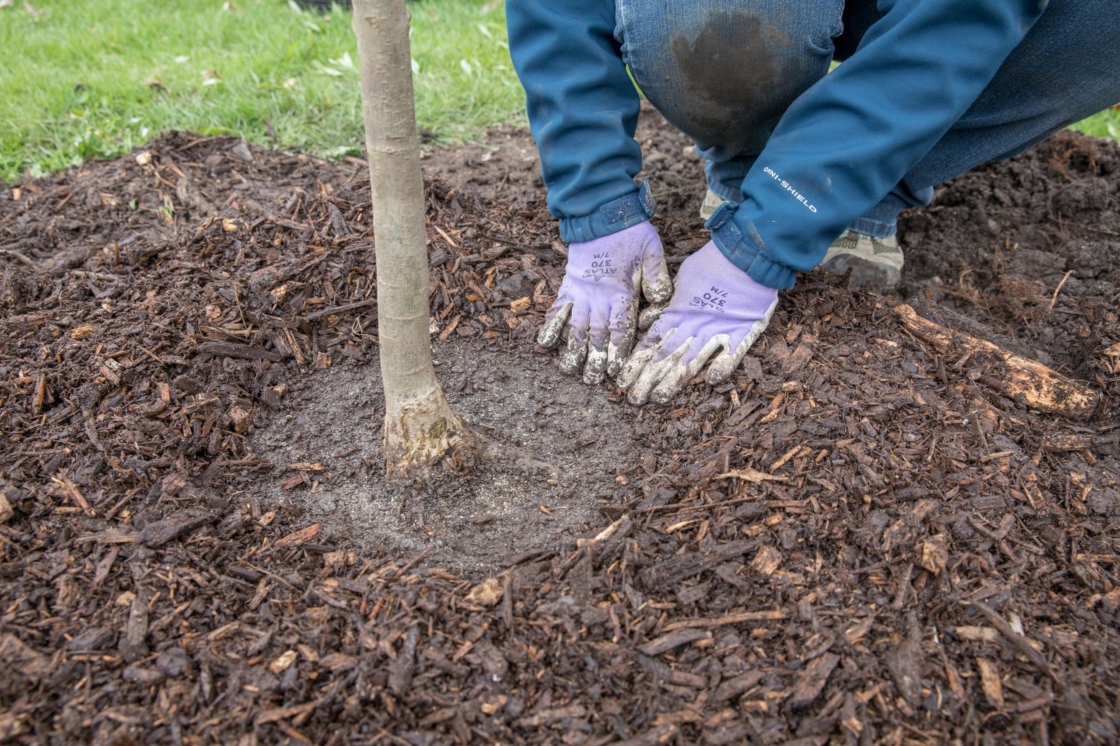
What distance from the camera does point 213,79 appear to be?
3.92 metres

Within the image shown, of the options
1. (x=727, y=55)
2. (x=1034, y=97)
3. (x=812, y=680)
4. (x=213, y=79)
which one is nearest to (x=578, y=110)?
(x=727, y=55)

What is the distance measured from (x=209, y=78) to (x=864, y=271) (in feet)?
11.1

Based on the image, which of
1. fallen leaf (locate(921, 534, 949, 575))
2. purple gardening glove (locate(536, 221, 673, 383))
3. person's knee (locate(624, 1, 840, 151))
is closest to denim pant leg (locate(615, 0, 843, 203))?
person's knee (locate(624, 1, 840, 151))

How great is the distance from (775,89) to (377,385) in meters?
1.54

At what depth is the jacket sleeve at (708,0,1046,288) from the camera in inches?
74.4

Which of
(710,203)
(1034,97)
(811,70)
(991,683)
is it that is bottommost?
(991,683)

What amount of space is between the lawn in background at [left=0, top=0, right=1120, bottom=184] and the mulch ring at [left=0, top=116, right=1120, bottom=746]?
3.43 ft

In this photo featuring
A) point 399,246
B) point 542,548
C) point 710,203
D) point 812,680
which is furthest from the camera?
point 710,203

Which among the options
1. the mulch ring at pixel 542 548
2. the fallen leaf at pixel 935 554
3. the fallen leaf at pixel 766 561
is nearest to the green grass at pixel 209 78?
the mulch ring at pixel 542 548

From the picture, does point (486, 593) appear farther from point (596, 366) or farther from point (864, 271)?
point (864, 271)

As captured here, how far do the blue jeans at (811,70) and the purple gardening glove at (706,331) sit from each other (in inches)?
22.3

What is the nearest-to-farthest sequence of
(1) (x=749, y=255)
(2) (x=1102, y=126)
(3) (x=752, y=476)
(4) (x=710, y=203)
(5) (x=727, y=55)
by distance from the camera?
(3) (x=752, y=476)
(1) (x=749, y=255)
(5) (x=727, y=55)
(4) (x=710, y=203)
(2) (x=1102, y=126)

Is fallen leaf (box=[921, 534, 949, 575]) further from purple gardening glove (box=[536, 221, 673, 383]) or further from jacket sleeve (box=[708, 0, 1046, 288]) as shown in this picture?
→ purple gardening glove (box=[536, 221, 673, 383])

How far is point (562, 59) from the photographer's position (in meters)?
2.34
